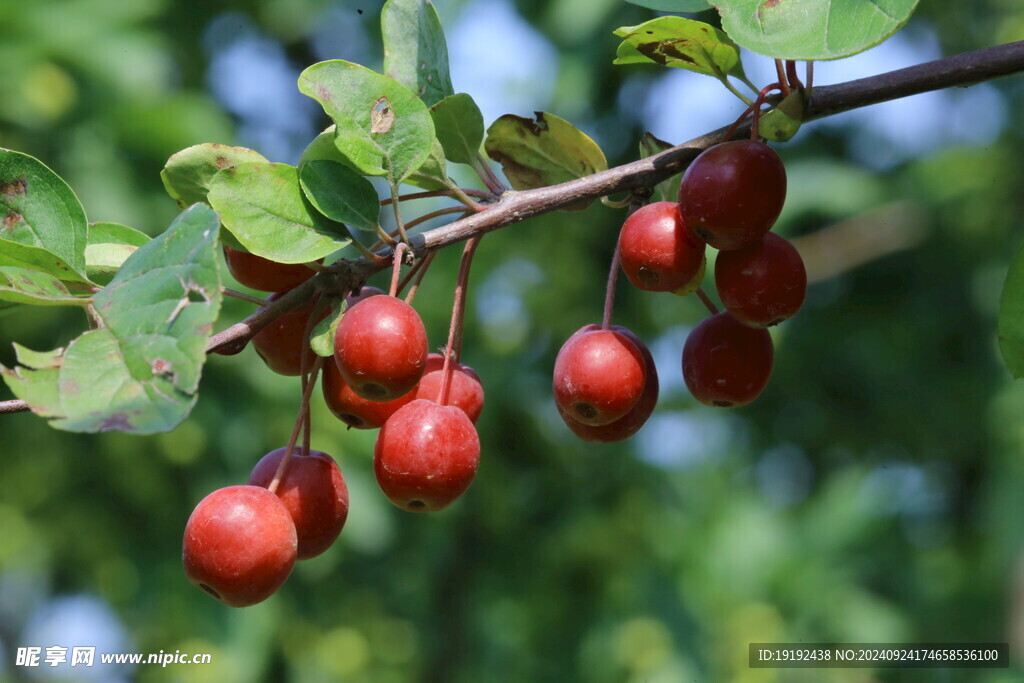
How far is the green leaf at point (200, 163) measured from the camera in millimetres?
1112

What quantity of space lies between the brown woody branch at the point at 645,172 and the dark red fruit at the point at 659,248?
7 cm

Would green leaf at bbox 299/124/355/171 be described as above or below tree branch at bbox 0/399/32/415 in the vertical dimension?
above

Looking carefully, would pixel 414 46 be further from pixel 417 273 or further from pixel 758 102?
pixel 758 102

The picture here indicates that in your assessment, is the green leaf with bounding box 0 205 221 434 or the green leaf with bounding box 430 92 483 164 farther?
the green leaf with bounding box 430 92 483 164

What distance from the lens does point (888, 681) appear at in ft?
17.1

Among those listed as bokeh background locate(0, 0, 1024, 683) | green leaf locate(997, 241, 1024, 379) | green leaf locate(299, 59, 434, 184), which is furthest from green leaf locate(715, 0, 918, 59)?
bokeh background locate(0, 0, 1024, 683)

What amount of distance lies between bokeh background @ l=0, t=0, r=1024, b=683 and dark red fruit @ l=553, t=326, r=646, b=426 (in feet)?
7.26

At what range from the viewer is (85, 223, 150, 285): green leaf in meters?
1.14

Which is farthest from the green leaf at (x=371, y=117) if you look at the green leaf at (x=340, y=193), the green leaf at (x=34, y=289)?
the green leaf at (x=34, y=289)

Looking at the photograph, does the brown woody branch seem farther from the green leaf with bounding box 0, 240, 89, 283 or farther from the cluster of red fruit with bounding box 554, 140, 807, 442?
the green leaf with bounding box 0, 240, 89, 283

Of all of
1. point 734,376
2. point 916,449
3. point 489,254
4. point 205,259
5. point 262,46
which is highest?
point 205,259

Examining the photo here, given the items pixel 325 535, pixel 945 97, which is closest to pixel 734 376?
pixel 325 535

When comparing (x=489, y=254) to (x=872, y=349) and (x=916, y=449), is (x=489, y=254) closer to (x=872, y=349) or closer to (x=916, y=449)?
(x=872, y=349)

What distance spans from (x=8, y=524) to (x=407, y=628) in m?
2.00
